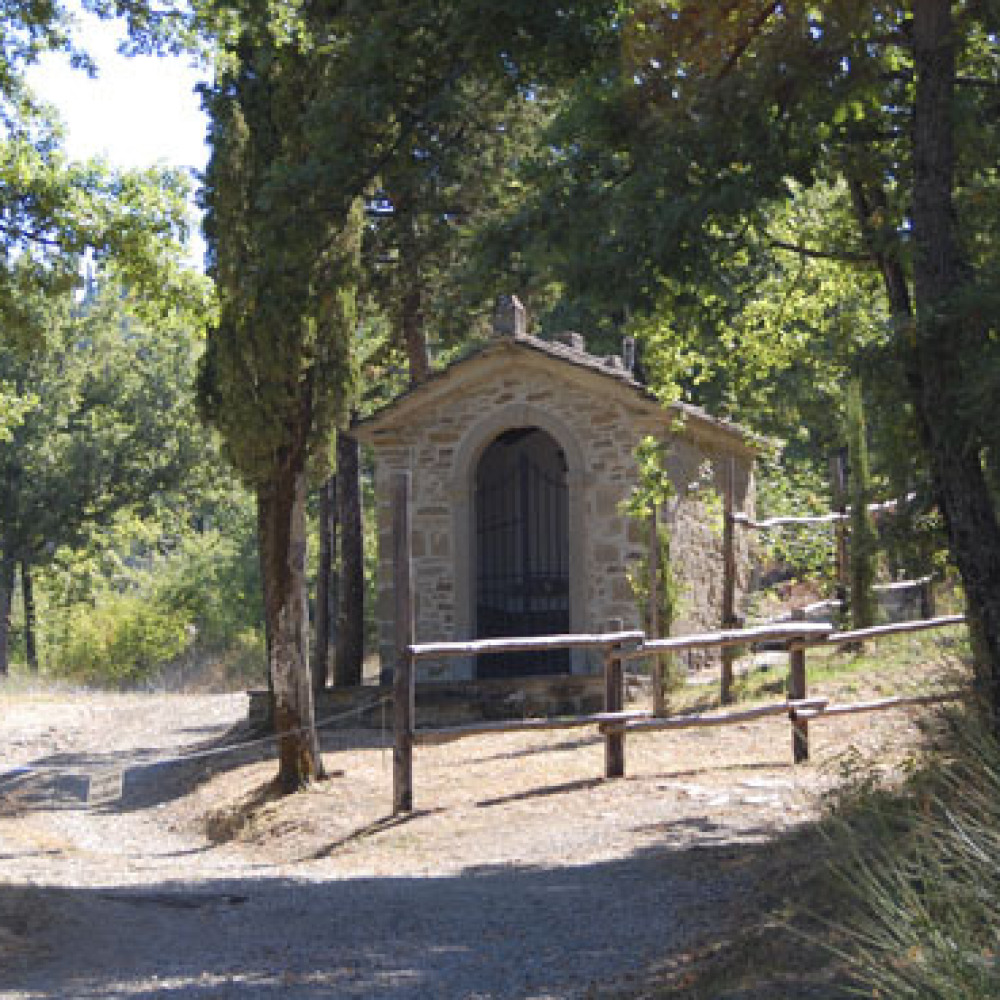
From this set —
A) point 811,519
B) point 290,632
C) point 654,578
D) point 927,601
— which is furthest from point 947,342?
point 927,601

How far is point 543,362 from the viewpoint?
1734 centimetres

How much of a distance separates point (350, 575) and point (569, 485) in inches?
217

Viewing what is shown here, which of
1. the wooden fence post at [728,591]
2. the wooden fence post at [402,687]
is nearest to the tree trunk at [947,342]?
the wooden fence post at [402,687]

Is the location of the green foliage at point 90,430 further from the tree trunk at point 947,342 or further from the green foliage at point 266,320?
the tree trunk at point 947,342

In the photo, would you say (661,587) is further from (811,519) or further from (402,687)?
(402,687)

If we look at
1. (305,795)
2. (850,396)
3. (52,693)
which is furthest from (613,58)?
(52,693)

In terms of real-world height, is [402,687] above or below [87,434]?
below

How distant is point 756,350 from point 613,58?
3825 mm

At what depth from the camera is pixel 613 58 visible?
8.49 meters

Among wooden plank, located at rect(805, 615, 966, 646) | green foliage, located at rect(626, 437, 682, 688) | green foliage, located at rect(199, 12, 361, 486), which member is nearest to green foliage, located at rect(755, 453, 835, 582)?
green foliage, located at rect(626, 437, 682, 688)

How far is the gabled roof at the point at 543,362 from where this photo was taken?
16.9 meters

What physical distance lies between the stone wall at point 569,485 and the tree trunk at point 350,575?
9.12 ft

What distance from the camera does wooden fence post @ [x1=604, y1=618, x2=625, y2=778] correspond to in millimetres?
11609

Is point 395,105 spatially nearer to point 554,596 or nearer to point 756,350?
point 756,350
